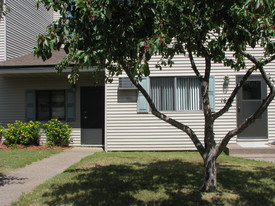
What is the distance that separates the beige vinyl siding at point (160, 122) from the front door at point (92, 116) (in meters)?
1.06

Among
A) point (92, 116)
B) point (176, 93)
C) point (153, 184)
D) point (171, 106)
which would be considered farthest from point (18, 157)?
point (176, 93)

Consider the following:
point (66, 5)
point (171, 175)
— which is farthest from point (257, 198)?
point (66, 5)

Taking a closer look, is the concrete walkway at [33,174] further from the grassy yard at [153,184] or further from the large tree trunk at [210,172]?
the large tree trunk at [210,172]

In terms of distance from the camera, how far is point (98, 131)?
11.3 meters

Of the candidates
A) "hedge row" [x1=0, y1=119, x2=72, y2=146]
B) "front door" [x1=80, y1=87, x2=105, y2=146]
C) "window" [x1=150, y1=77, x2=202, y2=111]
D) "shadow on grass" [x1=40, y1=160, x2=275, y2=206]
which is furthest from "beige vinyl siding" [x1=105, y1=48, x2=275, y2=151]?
"shadow on grass" [x1=40, y1=160, x2=275, y2=206]

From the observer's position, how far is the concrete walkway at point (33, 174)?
18.1 feet

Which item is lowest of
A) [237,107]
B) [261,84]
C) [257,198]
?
[257,198]

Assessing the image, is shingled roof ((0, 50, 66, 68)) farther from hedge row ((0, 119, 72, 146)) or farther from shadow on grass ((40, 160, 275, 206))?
shadow on grass ((40, 160, 275, 206))

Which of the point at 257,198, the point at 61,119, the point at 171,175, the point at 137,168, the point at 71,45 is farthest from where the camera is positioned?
the point at 61,119

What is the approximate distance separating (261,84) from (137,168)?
5372 mm

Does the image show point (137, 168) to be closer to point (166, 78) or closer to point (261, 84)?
point (166, 78)

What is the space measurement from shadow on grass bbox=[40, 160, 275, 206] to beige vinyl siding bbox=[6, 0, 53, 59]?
25.3 ft

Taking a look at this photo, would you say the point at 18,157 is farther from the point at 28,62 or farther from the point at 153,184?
the point at 153,184

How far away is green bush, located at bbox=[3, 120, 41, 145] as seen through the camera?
10.9 metres
